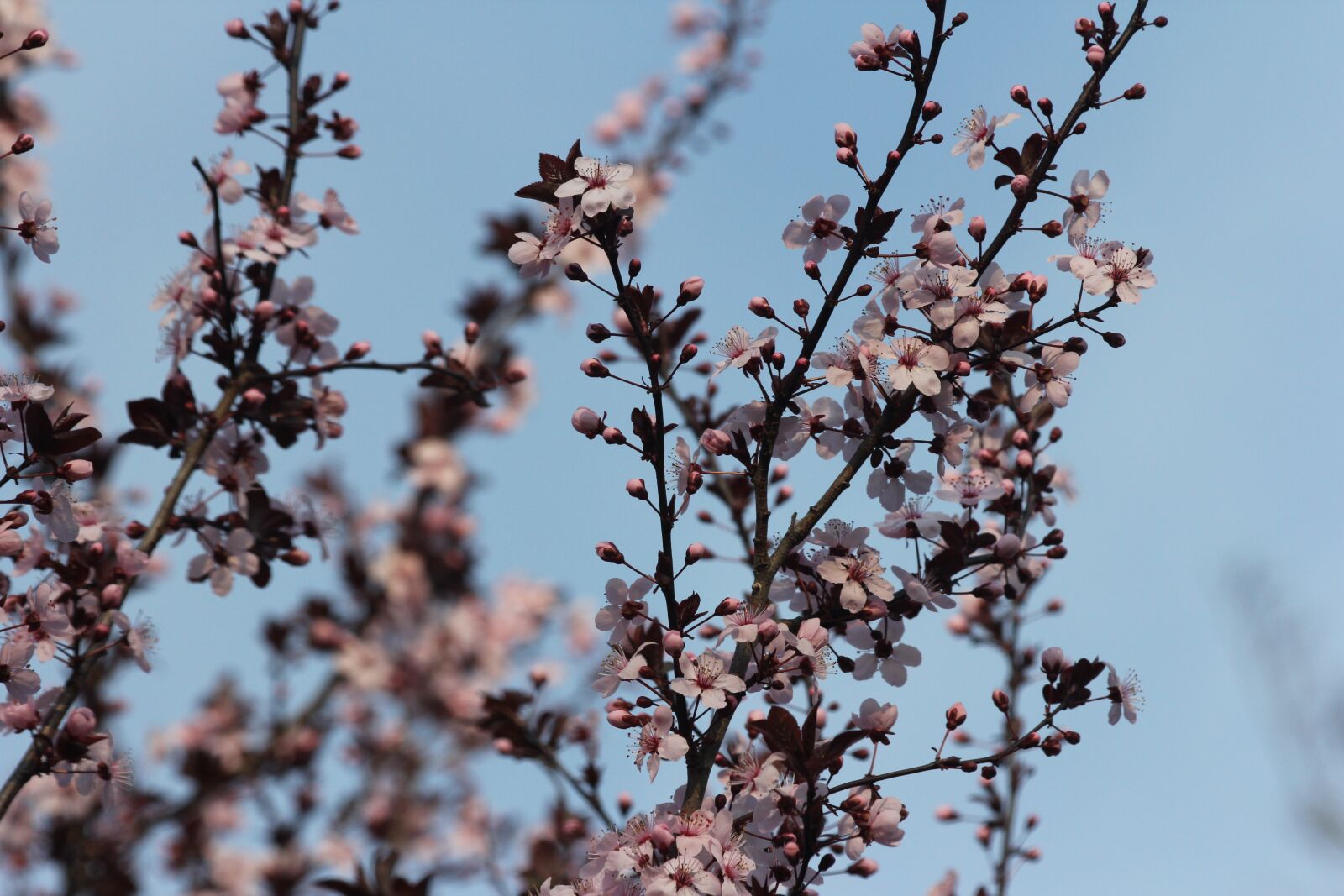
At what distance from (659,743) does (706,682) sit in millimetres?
180

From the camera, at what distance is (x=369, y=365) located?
11.0 feet

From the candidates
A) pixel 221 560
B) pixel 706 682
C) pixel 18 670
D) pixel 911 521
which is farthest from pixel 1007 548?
pixel 18 670

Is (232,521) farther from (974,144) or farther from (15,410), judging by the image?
(974,144)

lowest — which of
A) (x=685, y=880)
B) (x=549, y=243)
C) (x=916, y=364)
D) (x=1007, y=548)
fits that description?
(x=685, y=880)

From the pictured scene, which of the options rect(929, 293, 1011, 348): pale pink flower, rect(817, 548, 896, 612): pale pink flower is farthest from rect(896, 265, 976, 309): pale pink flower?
rect(817, 548, 896, 612): pale pink flower

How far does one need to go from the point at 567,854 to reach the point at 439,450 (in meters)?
4.22

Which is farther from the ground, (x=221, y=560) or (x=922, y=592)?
(x=221, y=560)

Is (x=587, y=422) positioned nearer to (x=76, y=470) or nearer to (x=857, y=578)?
(x=857, y=578)

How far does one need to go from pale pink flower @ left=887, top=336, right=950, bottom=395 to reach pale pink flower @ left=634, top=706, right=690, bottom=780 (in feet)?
2.76

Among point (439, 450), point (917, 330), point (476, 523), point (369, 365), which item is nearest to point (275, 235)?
point (369, 365)

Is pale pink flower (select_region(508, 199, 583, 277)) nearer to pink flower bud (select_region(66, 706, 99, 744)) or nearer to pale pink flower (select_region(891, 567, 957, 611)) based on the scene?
pale pink flower (select_region(891, 567, 957, 611))

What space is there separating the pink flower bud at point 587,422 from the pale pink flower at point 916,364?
63 cm

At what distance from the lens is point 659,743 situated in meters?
2.34

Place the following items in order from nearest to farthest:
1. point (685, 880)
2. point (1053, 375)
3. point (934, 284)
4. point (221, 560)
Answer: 1. point (685, 880)
2. point (934, 284)
3. point (1053, 375)
4. point (221, 560)
